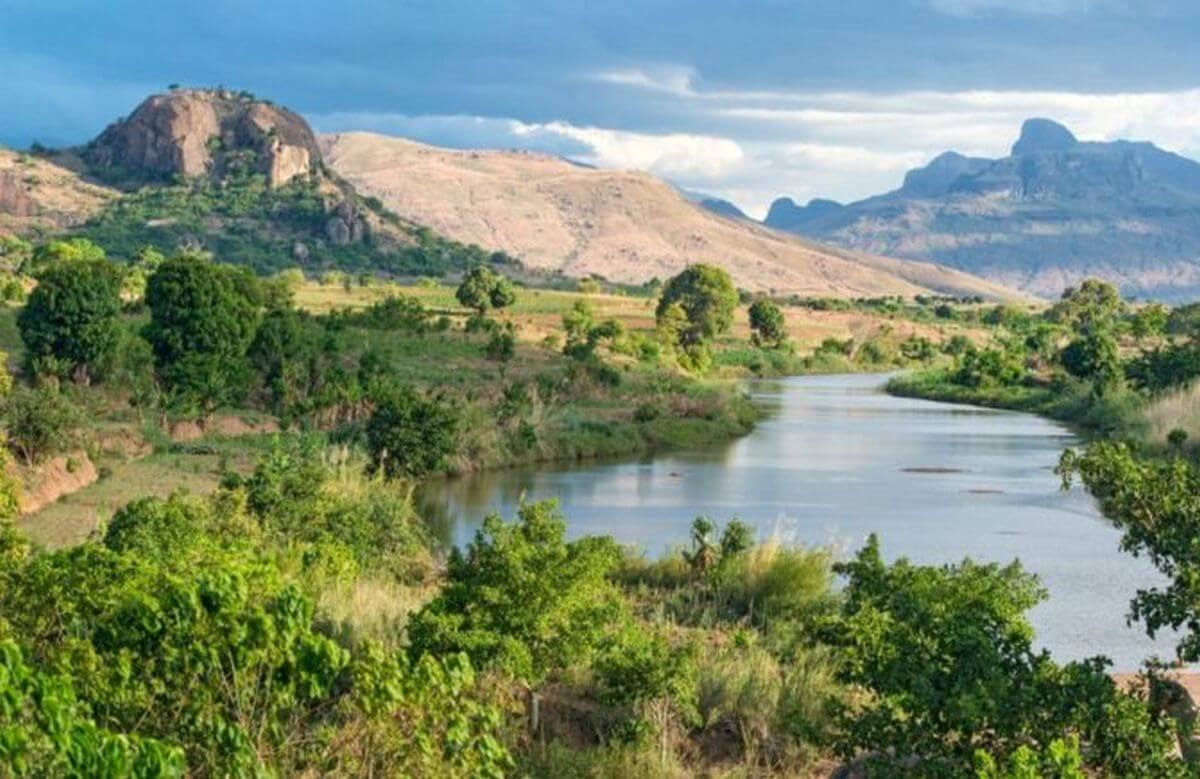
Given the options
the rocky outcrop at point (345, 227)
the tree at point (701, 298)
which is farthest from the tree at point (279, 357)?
the rocky outcrop at point (345, 227)

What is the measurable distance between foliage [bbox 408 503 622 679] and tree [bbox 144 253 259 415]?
98.0 feet

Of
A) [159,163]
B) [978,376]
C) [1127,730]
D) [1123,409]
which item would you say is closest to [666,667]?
[1127,730]

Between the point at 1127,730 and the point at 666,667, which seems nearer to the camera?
the point at 1127,730

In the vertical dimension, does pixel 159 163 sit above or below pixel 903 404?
above

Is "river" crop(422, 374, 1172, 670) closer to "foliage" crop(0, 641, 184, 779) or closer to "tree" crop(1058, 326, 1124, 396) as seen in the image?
"tree" crop(1058, 326, 1124, 396)

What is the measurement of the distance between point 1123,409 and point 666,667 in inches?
2128

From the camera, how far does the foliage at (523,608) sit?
13031 millimetres

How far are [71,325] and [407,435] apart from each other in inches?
421

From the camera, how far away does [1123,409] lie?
63.2m

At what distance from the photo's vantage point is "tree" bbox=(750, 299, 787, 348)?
113 metres

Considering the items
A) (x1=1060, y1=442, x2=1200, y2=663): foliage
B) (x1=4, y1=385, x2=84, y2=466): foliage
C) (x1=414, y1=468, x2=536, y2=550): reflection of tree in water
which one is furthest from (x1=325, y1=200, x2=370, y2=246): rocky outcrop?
(x1=1060, y1=442, x2=1200, y2=663): foliage

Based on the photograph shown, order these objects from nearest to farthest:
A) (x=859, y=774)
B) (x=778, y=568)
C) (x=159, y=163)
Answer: (x=859, y=774)
(x=778, y=568)
(x=159, y=163)

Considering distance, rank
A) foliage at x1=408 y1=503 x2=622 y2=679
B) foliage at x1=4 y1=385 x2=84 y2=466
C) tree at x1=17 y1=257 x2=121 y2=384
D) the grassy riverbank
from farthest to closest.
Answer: the grassy riverbank, tree at x1=17 y1=257 x2=121 y2=384, foliage at x1=4 y1=385 x2=84 y2=466, foliage at x1=408 y1=503 x2=622 y2=679

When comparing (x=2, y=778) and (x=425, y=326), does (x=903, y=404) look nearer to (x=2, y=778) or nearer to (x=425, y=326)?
(x=425, y=326)
